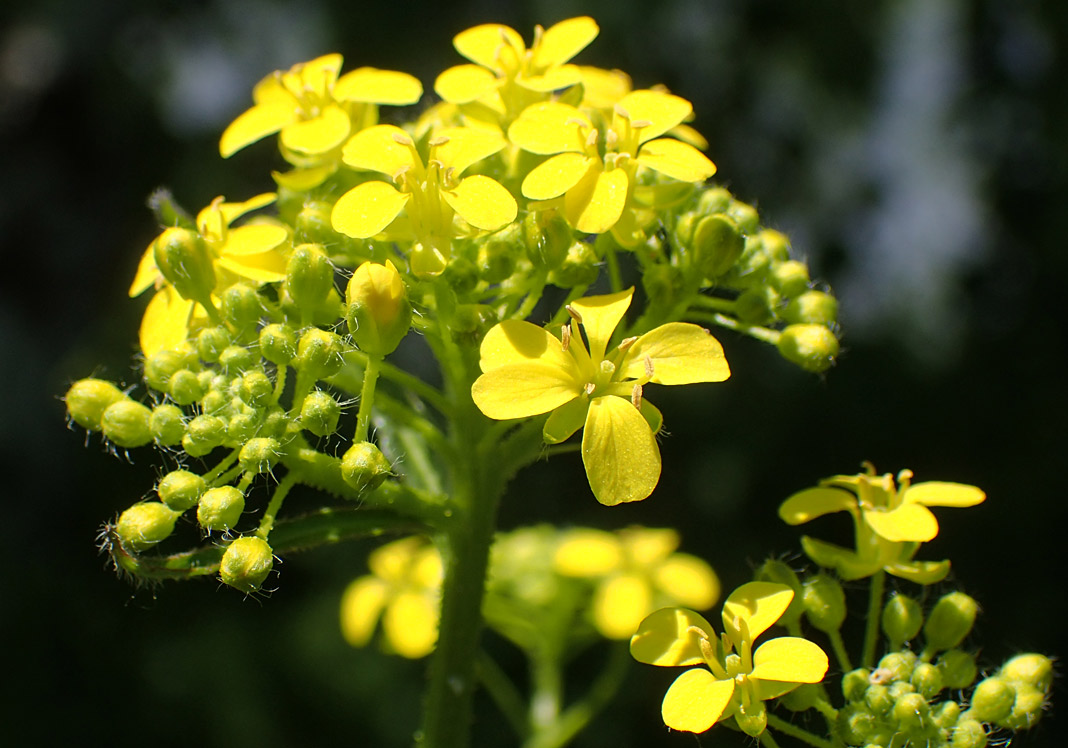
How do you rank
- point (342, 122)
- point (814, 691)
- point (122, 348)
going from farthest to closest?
point (122, 348) → point (342, 122) → point (814, 691)

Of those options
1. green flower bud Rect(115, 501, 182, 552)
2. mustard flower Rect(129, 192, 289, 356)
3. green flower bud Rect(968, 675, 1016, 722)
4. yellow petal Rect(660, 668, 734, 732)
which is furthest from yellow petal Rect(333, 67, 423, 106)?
green flower bud Rect(968, 675, 1016, 722)

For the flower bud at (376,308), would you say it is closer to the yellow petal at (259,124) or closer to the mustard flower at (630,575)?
the yellow petal at (259,124)

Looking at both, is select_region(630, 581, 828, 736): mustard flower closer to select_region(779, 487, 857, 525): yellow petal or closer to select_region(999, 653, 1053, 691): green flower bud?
select_region(779, 487, 857, 525): yellow petal

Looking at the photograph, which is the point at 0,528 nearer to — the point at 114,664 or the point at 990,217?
the point at 114,664

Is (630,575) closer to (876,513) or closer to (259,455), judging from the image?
(876,513)

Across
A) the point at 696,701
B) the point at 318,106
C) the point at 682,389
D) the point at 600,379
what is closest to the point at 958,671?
the point at 696,701

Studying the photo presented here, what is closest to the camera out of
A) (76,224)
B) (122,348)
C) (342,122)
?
(342,122)

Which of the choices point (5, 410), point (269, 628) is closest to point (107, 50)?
point (5, 410)
